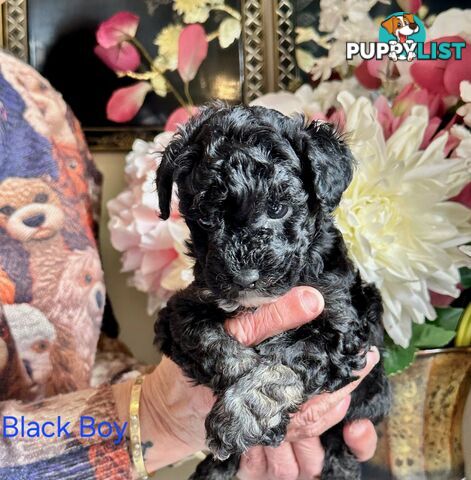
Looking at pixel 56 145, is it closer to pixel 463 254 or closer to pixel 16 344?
pixel 16 344

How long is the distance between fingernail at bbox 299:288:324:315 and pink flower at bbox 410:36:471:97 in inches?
26.2

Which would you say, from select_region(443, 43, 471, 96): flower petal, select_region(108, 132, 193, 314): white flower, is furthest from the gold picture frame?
select_region(443, 43, 471, 96): flower petal

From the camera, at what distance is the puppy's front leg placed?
94cm

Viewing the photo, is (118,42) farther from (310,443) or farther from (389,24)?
(310,443)

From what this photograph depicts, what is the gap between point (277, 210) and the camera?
87 centimetres

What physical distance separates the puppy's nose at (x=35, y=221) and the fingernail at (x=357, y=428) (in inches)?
35.7

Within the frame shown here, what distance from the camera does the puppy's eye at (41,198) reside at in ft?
4.63

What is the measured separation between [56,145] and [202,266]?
0.76 meters

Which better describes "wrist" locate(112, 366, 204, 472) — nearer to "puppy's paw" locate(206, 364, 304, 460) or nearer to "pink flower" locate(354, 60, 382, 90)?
"puppy's paw" locate(206, 364, 304, 460)

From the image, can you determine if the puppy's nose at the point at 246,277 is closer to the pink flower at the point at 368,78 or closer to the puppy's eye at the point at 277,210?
the puppy's eye at the point at 277,210

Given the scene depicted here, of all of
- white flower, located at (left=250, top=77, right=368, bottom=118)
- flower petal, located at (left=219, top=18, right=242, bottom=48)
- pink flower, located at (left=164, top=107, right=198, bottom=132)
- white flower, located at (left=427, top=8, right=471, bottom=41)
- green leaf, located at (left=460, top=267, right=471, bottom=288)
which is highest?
white flower, located at (left=427, top=8, right=471, bottom=41)

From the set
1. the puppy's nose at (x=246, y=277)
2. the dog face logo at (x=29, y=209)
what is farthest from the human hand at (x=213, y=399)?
the dog face logo at (x=29, y=209)

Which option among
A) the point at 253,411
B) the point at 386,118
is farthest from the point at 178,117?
the point at 253,411

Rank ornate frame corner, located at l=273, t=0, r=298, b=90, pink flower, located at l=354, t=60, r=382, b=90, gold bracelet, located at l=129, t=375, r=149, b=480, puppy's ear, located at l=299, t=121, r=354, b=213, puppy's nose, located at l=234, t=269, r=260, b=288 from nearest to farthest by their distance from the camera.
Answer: puppy's nose, located at l=234, t=269, r=260, b=288
puppy's ear, located at l=299, t=121, r=354, b=213
gold bracelet, located at l=129, t=375, r=149, b=480
pink flower, located at l=354, t=60, r=382, b=90
ornate frame corner, located at l=273, t=0, r=298, b=90
